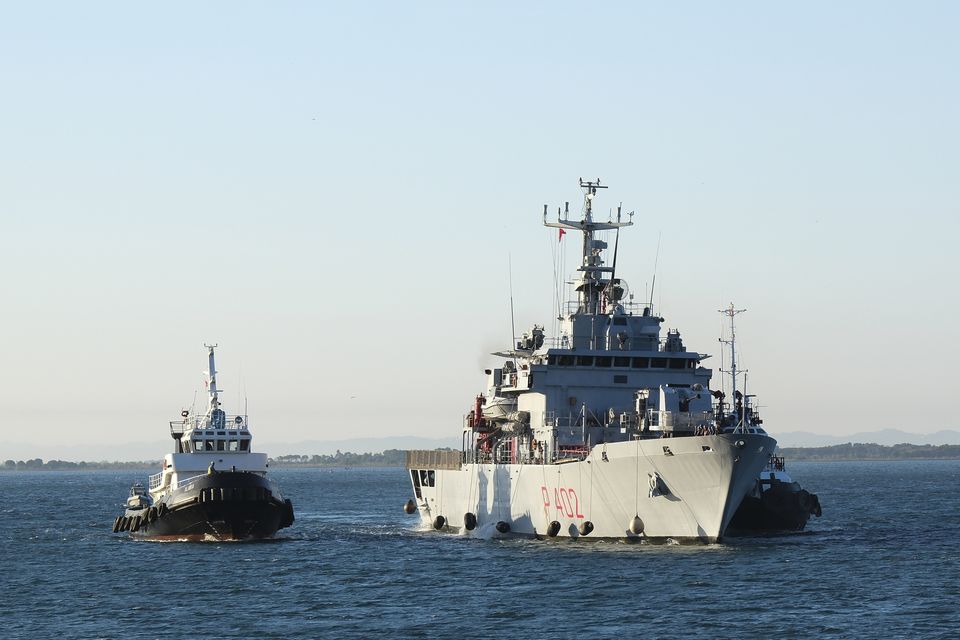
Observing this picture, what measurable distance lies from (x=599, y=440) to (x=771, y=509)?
8.72 metres

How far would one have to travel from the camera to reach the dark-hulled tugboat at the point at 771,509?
205 feet

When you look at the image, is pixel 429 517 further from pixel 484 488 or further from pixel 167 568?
pixel 167 568

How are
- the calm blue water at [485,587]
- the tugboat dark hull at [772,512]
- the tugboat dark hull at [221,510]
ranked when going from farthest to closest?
the tugboat dark hull at [772,512], the tugboat dark hull at [221,510], the calm blue water at [485,587]

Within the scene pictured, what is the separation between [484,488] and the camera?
215 ft

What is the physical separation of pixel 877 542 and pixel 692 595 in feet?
65.4

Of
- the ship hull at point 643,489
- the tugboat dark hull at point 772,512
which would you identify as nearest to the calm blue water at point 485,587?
the ship hull at point 643,489

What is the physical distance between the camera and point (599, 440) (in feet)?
198

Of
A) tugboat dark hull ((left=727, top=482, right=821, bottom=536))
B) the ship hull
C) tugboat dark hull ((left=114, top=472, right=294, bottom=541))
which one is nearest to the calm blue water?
tugboat dark hull ((left=114, top=472, right=294, bottom=541))

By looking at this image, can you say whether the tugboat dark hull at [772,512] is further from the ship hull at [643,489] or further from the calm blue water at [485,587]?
the ship hull at [643,489]

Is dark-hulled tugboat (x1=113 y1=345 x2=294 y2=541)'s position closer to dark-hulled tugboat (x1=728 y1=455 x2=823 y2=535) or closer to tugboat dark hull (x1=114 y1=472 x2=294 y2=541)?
tugboat dark hull (x1=114 y1=472 x2=294 y2=541)

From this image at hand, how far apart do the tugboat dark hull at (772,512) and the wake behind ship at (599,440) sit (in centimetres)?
323

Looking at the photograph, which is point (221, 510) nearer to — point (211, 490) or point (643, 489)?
point (211, 490)

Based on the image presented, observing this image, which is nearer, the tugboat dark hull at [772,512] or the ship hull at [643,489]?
the ship hull at [643,489]

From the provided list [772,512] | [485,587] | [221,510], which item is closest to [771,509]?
[772,512]
